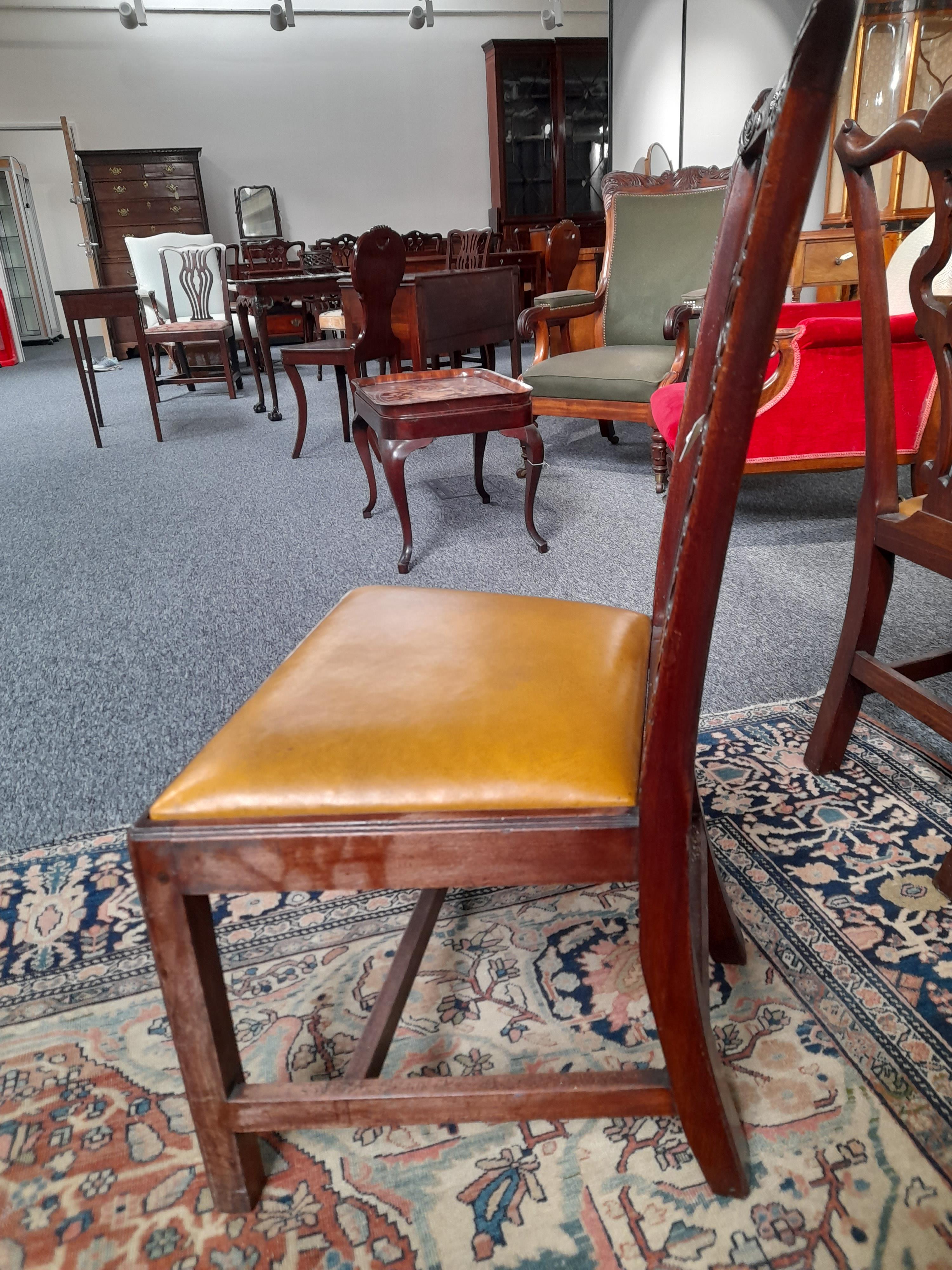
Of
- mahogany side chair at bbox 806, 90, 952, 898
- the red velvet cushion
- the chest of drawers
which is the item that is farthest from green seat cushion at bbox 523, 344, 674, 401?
the chest of drawers

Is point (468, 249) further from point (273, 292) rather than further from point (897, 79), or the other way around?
point (897, 79)

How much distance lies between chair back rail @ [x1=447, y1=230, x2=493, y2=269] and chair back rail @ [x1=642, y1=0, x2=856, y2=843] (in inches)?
225

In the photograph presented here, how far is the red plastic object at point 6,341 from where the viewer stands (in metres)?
7.78

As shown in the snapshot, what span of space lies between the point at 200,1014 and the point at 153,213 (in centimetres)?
868

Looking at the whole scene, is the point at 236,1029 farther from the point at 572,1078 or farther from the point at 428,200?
the point at 428,200

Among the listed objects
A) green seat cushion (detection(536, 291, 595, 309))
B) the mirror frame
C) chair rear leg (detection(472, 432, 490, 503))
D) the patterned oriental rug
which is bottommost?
the patterned oriental rug

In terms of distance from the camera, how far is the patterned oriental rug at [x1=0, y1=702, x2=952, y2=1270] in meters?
0.82

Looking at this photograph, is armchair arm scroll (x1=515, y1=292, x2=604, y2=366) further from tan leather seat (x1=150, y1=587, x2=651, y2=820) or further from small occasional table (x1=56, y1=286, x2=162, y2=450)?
tan leather seat (x1=150, y1=587, x2=651, y2=820)

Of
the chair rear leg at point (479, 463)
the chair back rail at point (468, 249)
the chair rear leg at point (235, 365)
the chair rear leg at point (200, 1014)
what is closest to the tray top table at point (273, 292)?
the chair rear leg at point (235, 365)

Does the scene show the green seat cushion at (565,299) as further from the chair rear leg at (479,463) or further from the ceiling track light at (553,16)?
the ceiling track light at (553,16)

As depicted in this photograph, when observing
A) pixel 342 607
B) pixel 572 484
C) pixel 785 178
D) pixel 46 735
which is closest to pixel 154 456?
pixel 572 484

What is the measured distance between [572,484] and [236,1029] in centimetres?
264

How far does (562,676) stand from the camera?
83 centimetres

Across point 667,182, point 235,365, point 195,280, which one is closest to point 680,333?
point 667,182
